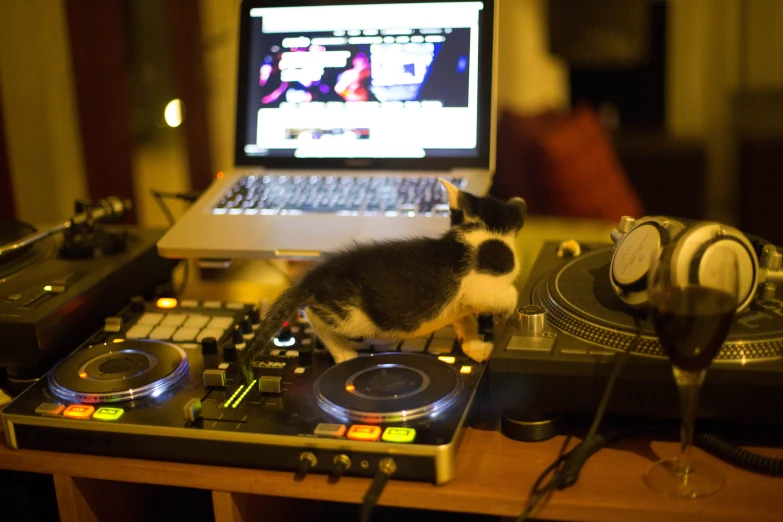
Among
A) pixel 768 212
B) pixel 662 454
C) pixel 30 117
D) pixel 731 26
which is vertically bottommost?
pixel 768 212

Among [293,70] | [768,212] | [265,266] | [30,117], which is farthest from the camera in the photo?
[768,212]

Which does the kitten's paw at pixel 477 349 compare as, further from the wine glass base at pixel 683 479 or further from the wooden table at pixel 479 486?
the wine glass base at pixel 683 479

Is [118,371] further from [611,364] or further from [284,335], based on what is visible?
[611,364]

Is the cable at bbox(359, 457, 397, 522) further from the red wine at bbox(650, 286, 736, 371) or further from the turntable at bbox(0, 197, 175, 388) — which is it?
the turntable at bbox(0, 197, 175, 388)

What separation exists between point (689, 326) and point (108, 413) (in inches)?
23.1

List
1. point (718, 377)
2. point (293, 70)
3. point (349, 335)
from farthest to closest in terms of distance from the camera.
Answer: point (293, 70), point (349, 335), point (718, 377)

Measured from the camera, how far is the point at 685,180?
3.35 metres

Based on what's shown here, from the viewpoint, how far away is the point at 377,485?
753 mm

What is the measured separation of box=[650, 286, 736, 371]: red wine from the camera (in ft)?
2.23

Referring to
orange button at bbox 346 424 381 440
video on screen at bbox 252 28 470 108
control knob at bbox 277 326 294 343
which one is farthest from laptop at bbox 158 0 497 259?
orange button at bbox 346 424 381 440

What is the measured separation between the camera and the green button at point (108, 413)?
2.76 feet

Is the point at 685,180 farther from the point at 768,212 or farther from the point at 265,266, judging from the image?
the point at 265,266

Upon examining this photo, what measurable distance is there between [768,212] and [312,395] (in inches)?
117

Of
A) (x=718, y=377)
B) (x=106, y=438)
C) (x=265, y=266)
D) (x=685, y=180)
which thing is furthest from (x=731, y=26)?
(x=106, y=438)
